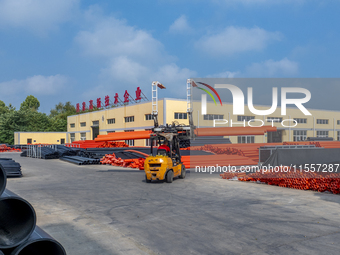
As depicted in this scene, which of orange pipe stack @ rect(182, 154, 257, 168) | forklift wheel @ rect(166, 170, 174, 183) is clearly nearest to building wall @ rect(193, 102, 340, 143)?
orange pipe stack @ rect(182, 154, 257, 168)

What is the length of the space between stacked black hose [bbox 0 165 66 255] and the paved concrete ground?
1824 millimetres

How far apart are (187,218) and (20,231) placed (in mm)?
4869

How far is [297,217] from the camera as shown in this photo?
7945 mm

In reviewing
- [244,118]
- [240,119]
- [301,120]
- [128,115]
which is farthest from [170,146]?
[128,115]

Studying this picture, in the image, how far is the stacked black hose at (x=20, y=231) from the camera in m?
3.58

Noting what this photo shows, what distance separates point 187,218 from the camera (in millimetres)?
7887

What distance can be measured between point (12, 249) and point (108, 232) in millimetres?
3382

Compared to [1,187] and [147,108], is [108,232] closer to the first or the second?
[1,187]

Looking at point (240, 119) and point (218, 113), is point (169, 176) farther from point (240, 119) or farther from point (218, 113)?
point (240, 119)

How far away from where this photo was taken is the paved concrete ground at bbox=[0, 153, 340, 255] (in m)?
5.86

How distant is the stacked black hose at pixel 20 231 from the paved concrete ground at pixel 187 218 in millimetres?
1824

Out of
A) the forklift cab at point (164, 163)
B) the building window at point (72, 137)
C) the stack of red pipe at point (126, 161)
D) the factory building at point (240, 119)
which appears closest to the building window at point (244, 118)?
the factory building at point (240, 119)

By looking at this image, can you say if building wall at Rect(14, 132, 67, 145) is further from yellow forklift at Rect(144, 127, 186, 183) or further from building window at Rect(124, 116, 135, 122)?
yellow forklift at Rect(144, 127, 186, 183)

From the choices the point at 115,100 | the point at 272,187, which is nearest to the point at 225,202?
the point at 272,187
